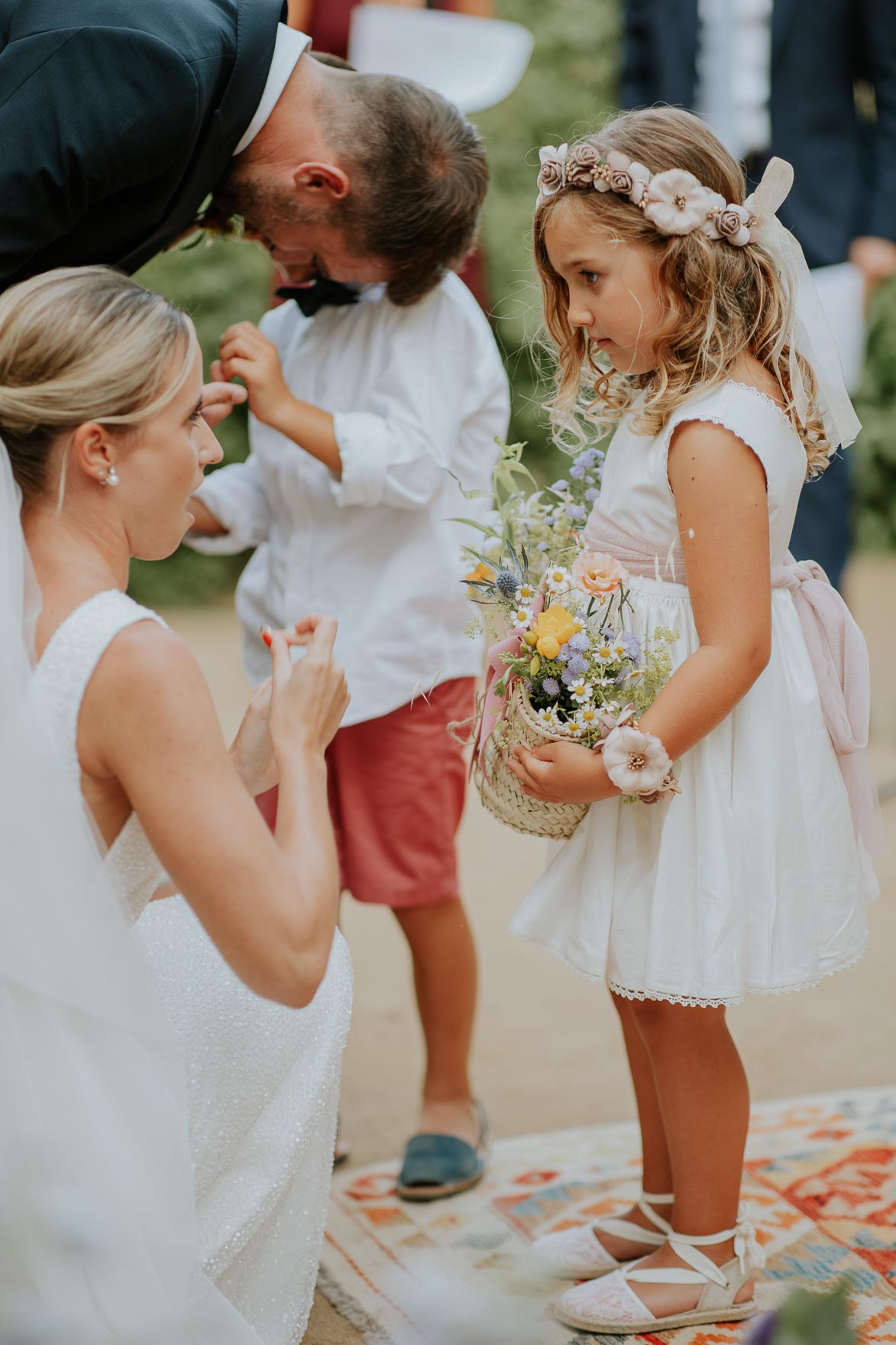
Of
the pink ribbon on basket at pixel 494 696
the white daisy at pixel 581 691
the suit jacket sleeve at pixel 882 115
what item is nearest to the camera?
the white daisy at pixel 581 691

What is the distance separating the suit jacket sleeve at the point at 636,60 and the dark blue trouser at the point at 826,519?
129cm

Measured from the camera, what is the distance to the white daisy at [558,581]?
6.59 ft

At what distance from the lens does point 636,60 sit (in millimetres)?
4398

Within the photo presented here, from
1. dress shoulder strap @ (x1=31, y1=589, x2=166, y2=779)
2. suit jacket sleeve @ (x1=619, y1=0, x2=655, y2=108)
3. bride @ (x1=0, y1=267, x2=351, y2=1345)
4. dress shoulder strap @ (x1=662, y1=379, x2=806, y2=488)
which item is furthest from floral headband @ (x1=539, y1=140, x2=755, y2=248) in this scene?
suit jacket sleeve @ (x1=619, y1=0, x2=655, y2=108)

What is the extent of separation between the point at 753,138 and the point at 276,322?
1.88m

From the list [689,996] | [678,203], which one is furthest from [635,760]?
[678,203]

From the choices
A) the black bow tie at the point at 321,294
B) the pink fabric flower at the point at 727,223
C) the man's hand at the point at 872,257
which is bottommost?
the man's hand at the point at 872,257

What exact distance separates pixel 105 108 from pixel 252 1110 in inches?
58.7

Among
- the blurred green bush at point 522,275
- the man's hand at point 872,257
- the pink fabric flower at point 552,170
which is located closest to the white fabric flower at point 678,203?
the pink fabric flower at point 552,170

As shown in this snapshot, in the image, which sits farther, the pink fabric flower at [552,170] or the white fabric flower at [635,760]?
the pink fabric flower at [552,170]

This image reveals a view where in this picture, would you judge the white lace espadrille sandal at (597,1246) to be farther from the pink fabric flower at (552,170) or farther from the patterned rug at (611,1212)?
the pink fabric flower at (552,170)

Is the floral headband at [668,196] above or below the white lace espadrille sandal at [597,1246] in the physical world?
above

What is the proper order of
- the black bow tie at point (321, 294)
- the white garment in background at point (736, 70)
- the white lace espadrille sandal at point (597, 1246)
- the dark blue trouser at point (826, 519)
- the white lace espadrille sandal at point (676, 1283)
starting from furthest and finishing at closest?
the dark blue trouser at point (826, 519)
the white garment in background at point (736, 70)
the black bow tie at point (321, 294)
the white lace espadrille sandal at point (597, 1246)
the white lace espadrille sandal at point (676, 1283)

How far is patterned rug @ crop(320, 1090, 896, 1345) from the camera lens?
2.22 m
